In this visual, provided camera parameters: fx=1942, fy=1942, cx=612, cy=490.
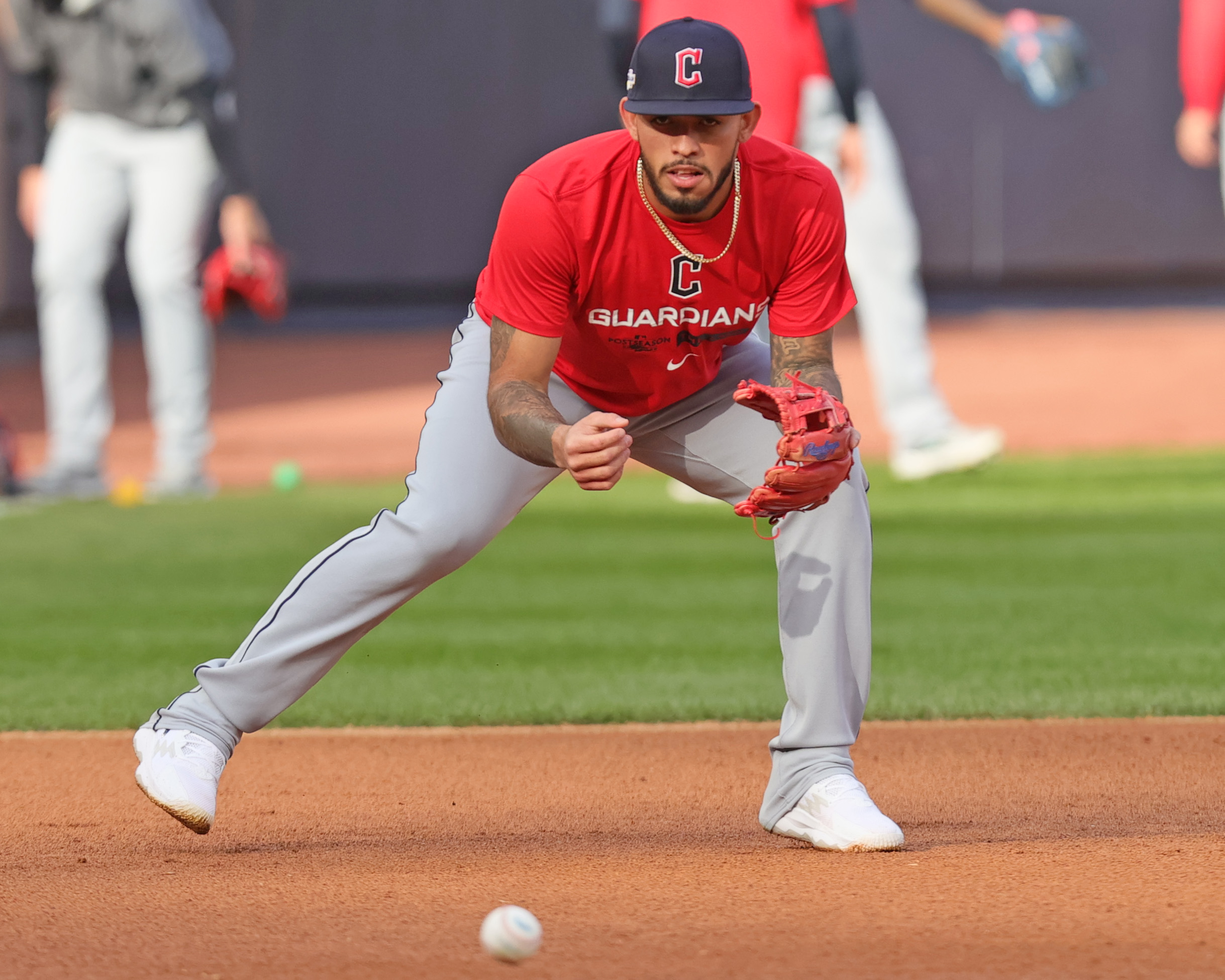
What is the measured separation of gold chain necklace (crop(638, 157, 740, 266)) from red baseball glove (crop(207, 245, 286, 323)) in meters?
6.08

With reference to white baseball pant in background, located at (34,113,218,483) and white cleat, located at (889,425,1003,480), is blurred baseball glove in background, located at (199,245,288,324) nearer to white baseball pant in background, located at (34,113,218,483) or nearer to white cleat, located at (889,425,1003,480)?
white baseball pant in background, located at (34,113,218,483)

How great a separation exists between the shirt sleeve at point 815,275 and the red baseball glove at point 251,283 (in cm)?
607

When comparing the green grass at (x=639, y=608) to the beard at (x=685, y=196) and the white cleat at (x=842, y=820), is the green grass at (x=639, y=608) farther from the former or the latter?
the beard at (x=685, y=196)

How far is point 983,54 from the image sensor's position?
75.4 feet

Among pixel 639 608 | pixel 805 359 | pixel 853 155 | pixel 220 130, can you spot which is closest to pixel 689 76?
pixel 805 359

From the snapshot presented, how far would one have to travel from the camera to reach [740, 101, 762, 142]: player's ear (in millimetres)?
3936

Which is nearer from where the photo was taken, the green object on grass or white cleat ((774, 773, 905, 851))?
white cleat ((774, 773, 905, 851))

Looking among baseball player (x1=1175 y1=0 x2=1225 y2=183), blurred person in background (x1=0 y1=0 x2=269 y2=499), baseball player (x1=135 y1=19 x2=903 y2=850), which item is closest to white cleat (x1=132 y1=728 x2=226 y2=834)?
baseball player (x1=135 y1=19 x2=903 y2=850)

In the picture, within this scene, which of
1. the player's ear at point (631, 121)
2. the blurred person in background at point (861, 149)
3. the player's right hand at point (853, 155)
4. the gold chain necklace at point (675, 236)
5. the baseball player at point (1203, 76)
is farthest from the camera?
the baseball player at point (1203, 76)

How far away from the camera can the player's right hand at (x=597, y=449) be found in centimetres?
361

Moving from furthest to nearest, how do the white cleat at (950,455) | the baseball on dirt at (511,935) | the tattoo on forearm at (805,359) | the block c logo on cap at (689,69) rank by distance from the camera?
the white cleat at (950,455)
the tattoo on forearm at (805,359)
the block c logo on cap at (689,69)
the baseball on dirt at (511,935)

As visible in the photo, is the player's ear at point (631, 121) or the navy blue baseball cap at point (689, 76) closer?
the navy blue baseball cap at point (689, 76)

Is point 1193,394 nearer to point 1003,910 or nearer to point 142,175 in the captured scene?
point 142,175

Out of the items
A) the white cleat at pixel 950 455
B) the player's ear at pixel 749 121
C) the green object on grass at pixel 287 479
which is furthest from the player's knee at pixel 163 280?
the player's ear at pixel 749 121
